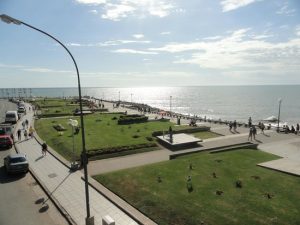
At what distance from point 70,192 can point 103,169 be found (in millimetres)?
4275

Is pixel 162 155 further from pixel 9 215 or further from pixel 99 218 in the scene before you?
pixel 9 215

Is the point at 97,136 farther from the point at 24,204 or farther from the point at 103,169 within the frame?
the point at 24,204

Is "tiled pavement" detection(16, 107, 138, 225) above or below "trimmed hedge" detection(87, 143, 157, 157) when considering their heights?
below

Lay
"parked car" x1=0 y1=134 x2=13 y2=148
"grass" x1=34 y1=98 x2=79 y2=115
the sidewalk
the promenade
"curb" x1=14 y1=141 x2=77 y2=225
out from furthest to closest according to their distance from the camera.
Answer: "grass" x1=34 y1=98 x2=79 y2=115 < "parked car" x1=0 y1=134 x2=13 y2=148 < the promenade < the sidewalk < "curb" x1=14 y1=141 x2=77 y2=225

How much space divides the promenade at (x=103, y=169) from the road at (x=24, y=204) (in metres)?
0.49

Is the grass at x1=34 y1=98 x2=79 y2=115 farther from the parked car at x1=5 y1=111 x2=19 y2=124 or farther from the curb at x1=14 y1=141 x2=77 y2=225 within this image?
the curb at x1=14 y1=141 x2=77 y2=225

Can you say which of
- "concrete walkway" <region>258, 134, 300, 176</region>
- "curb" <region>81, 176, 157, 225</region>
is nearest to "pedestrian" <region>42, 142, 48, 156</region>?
"curb" <region>81, 176, 157, 225</region>

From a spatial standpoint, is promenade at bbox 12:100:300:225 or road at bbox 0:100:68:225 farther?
promenade at bbox 12:100:300:225

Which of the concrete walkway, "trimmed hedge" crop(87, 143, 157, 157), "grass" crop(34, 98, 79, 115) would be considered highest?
"grass" crop(34, 98, 79, 115)

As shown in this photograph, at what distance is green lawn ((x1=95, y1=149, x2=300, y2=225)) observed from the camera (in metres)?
12.2

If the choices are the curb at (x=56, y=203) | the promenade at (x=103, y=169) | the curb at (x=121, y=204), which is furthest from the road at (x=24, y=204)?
the curb at (x=121, y=204)

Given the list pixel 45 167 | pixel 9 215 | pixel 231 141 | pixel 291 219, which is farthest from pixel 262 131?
pixel 9 215

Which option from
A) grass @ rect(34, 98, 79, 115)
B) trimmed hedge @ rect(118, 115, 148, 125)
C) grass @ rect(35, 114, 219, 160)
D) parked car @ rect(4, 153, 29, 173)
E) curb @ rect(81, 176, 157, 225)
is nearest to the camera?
curb @ rect(81, 176, 157, 225)

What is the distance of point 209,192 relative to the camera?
14.8 metres
